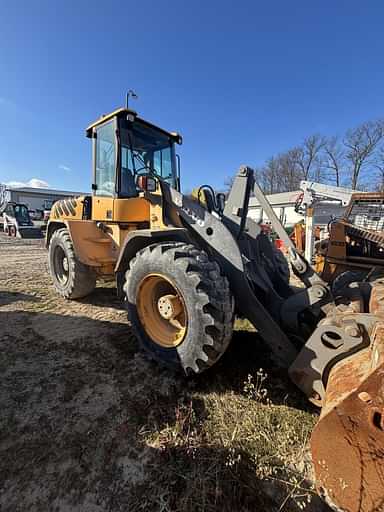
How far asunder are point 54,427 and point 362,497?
6.64 feet

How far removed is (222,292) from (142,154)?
9.90ft

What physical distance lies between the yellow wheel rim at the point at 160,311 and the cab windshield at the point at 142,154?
5.69ft

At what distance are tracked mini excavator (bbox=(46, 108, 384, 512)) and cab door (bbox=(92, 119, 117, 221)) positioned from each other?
24 millimetres

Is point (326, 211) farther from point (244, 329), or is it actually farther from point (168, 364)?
point (168, 364)

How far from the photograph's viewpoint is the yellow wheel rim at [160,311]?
254 cm

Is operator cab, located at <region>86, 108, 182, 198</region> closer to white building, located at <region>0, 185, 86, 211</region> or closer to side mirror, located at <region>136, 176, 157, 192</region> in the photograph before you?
side mirror, located at <region>136, 176, 157, 192</region>

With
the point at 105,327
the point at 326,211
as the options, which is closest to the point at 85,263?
the point at 105,327

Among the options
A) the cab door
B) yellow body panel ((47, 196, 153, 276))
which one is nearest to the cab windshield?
the cab door

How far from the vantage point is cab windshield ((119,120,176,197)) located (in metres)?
3.76

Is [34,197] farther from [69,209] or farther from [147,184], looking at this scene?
[147,184]

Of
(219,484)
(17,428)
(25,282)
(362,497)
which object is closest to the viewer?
(362,497)

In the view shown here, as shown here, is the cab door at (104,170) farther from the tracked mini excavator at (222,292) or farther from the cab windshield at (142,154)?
the cab windshield at (142,154)

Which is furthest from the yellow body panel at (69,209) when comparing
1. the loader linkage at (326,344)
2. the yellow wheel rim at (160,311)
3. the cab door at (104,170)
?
the yellow wheel rim at (160,311)

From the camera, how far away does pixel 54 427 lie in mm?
1935
